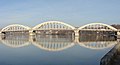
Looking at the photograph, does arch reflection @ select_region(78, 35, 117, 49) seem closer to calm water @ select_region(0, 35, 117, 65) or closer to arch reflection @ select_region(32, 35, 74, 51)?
calm water @ select_region(0, 35, 117, 65)

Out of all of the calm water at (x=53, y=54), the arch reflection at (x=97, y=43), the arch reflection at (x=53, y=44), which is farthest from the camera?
the arch reflection at (x=97, y=43)

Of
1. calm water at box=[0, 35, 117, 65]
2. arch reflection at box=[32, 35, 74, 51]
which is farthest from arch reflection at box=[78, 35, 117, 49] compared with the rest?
arch reflection at box=[32, 35, 74, 51]

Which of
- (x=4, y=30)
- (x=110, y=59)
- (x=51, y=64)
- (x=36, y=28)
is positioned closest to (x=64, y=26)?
(x=36, y=28)

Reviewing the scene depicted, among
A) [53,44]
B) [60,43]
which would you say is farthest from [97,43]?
[53,44]

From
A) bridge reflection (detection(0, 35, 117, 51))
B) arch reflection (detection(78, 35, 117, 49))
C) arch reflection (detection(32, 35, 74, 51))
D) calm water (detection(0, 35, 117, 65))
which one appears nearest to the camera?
calm water (detection(0, 35, 117, 65))

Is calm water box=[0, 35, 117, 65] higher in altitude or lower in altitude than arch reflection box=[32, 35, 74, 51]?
higher

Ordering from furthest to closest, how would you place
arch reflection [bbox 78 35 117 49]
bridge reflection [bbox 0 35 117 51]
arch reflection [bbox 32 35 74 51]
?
arch reflection [bbox 78 35 117 49] < bridge reflection [bbox 0 35 117 51] < arch reflection [bbox 32 35 74 51]

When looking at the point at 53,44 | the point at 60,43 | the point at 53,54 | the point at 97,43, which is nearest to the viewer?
the point at 53,54

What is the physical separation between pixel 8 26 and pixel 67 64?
76730 millimetres

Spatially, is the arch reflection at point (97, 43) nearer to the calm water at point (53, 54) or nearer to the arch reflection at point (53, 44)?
the calm water at point (53, 54)

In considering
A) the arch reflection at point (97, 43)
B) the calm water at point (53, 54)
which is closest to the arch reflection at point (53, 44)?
the calm water at point (53, 54)

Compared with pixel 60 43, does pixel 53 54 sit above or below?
above

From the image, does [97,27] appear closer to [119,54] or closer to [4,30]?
[4,30]

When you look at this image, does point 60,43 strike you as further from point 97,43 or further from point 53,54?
point 53,54
